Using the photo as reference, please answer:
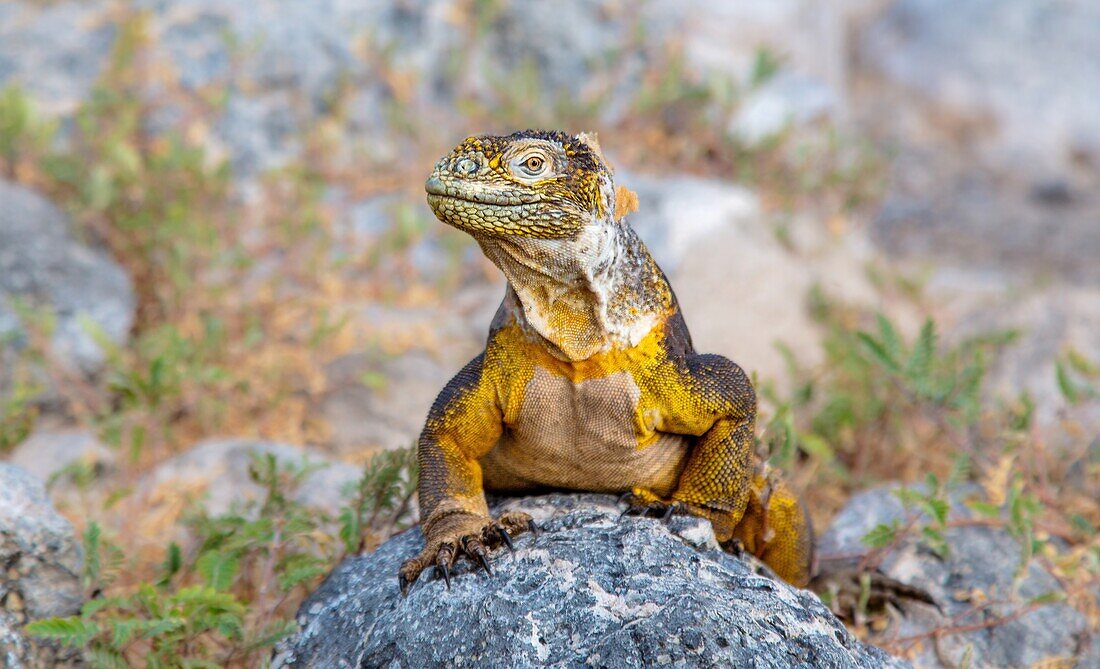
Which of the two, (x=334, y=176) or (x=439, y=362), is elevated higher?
(x=334, y=176)

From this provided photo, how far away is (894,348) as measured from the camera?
219 inches

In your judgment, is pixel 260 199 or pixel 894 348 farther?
pixel 260 199

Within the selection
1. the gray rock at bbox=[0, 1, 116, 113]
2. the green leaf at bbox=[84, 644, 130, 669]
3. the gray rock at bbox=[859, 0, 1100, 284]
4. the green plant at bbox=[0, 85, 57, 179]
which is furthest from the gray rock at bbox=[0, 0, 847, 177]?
the green leaf at bbox=[84, 644, 130, 669]

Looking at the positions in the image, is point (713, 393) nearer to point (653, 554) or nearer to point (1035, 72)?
point (653, 554)

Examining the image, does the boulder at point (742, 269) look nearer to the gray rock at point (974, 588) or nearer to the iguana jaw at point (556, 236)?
the gray rock at point (974, 588)

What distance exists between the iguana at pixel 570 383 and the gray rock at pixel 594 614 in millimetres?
142

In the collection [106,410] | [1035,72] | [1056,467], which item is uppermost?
[1035,72]

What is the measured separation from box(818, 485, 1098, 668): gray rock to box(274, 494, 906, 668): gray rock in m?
1.27

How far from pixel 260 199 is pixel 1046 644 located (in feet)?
21.2

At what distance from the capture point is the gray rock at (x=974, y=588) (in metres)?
4.82

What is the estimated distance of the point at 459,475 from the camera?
156 inches

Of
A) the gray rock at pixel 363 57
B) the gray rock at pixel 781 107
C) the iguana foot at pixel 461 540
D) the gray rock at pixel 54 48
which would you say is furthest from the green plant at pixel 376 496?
the gray rock at pixel 781 107

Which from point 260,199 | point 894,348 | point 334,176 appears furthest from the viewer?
point 334,176

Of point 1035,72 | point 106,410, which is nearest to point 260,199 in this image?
point 106,410
